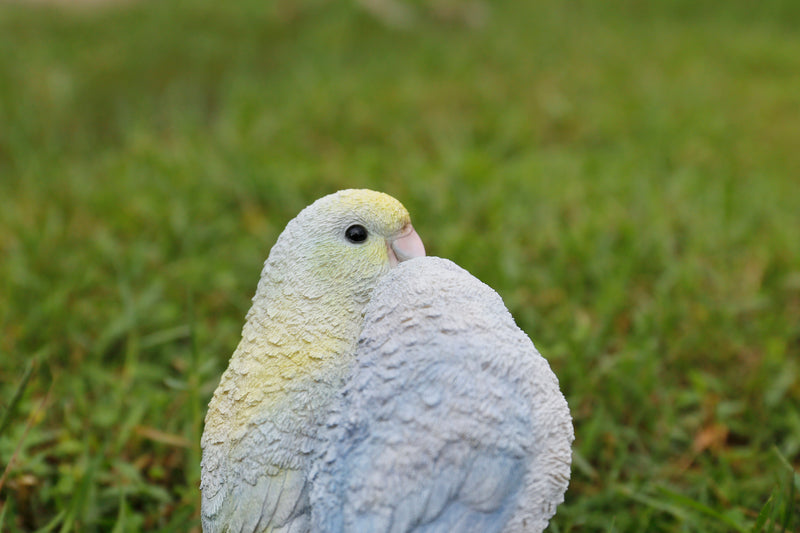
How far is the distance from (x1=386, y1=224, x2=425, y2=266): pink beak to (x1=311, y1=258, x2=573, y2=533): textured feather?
117mm

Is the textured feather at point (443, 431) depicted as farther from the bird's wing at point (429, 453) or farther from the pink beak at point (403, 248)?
the pink beak at point (403, 248)

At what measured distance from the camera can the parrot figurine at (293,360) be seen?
2.67 feet

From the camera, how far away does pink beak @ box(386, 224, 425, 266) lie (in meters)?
0.93

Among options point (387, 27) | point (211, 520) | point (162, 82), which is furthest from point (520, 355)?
point (387, 27)

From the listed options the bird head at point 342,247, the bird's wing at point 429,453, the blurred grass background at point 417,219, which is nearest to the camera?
the bird's wing at point 429,453

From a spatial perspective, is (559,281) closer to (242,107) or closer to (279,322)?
(279,322)

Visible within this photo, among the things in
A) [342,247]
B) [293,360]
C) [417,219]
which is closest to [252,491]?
[293,360]

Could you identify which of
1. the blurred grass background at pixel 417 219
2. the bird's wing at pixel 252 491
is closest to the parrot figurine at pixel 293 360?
the bird's wing at pixel 252 491

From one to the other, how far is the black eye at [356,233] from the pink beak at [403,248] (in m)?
0.03

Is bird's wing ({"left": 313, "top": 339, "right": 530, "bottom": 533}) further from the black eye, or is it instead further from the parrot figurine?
the black eye

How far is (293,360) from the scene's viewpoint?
855 millimetres

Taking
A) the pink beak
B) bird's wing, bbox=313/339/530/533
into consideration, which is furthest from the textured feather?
the pink beak

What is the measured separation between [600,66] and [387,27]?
4.30 ft

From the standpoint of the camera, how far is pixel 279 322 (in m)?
0.88
